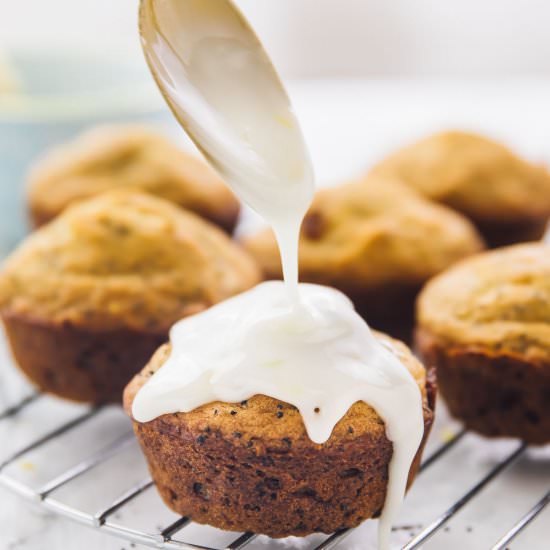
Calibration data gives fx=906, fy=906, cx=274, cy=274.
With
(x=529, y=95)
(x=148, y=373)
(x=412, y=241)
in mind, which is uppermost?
(x=148, y=373)

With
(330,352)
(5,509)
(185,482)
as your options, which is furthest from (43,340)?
(330,352)

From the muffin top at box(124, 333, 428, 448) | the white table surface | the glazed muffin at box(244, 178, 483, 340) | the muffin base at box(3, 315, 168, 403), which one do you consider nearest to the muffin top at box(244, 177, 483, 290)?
the glazed muffin at box(244, 178, 483, 340)

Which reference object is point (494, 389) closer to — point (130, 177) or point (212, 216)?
point (212, 216)

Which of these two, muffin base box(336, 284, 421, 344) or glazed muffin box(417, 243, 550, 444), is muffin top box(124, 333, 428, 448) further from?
muffin base box(336, 284, 421, 344)

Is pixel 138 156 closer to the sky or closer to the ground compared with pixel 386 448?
closer to the sky

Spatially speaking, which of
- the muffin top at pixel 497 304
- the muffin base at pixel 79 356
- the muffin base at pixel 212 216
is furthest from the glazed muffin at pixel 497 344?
the muffin base at pixel 212 216

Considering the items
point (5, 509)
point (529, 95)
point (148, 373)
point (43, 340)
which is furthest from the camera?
point (529, 95)

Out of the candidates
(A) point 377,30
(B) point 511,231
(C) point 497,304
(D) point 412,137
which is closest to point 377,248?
(C) point 497,304

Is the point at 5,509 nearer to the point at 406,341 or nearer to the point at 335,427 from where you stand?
the point at 335,427
